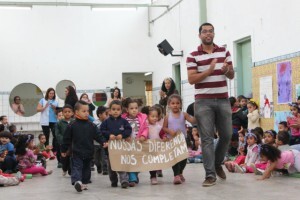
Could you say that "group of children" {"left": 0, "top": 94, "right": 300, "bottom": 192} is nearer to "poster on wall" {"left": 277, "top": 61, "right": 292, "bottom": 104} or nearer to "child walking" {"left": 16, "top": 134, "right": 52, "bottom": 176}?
"child walking" {"left": 16, "top": 134, "right": 52, "bottom": 176}

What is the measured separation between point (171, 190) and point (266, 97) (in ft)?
16.8

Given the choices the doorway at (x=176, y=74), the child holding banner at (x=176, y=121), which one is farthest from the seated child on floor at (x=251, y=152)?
the doorway at (x=176, y=74)

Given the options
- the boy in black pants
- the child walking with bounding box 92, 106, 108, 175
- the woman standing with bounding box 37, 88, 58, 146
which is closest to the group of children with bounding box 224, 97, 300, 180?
the child walking with bounding box 92, 106, 108, 175

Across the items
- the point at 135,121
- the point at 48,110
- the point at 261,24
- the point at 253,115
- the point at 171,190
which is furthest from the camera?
the point at 48,110

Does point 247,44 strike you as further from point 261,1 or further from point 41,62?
point 41,62

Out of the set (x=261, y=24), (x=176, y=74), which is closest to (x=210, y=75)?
(x=261, y=24)

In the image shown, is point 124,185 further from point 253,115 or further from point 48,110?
point 48,110

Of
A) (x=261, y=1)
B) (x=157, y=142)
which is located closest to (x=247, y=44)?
(x=261, y=1)

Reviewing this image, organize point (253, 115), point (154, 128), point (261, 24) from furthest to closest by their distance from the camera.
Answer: point (261, 24)
point (253, 115)
point (154, 128)

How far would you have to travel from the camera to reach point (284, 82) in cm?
944

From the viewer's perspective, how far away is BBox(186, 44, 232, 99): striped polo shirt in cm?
573

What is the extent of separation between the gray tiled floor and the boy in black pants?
0.22 m

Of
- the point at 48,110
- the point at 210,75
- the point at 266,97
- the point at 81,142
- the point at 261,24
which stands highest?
the point at 261,24

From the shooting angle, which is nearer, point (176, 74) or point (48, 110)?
point (48, 110)
